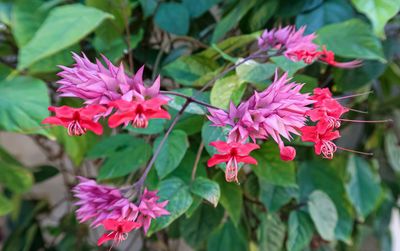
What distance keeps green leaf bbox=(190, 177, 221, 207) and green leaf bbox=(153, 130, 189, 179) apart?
0.10 feet

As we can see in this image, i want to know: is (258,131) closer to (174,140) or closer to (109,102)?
(109,102)

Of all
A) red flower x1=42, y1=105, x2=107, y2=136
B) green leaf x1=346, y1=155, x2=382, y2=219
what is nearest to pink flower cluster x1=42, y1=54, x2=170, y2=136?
red flower x1=42, y1=105, x2=107, y2=136

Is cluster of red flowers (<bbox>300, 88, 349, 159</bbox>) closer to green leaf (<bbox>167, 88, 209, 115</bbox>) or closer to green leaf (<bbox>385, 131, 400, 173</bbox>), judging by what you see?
green leaf (<bbox>167, 88, 209, 115</bbox>)

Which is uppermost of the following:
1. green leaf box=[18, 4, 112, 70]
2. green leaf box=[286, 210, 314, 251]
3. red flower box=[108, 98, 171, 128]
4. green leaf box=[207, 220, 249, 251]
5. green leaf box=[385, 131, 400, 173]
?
red flower box=[108, 98, 171, 128]

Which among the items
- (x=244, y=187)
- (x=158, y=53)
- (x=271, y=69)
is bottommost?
(x=244, y=187)

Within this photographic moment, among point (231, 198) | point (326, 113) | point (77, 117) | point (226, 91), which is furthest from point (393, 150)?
point (77, 117)

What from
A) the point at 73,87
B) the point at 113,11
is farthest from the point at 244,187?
the point at 73,87

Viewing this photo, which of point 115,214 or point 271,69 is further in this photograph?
point 271,69

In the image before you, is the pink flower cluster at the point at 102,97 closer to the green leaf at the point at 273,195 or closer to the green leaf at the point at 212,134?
the green leaf at the point at 212,134

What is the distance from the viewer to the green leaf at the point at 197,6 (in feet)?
2.40

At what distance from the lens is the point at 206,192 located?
19.1 inches

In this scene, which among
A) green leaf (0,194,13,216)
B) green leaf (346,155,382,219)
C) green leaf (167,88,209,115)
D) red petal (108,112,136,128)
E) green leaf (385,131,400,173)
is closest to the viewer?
red petal (108,112,136,128)

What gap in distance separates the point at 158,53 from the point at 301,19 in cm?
23

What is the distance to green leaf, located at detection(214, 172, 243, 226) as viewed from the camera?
0.63 meters
